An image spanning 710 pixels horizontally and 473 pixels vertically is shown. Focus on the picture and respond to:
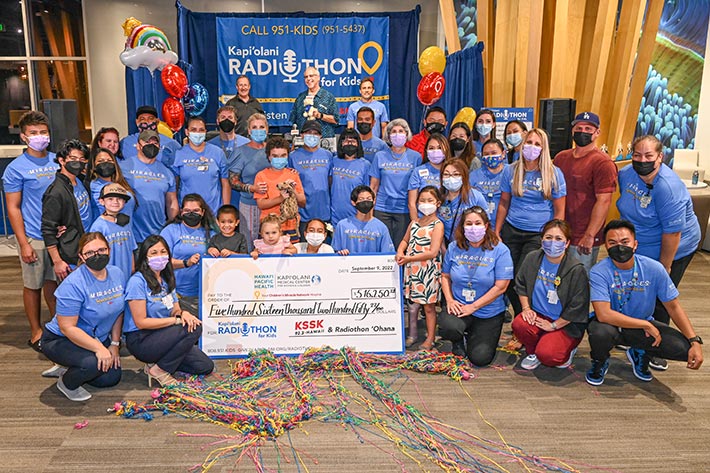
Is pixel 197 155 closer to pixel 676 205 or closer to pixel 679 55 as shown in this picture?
pixel 676 205

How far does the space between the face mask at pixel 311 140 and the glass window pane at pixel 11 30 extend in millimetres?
8358

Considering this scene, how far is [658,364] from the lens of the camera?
4.34m

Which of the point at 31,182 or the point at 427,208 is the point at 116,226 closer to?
the point at 31,182

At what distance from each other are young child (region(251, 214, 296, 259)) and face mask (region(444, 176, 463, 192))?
128 centimetres

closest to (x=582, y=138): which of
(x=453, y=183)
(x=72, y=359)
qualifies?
(x=453, y=183)

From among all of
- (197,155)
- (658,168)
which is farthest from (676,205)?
(197,155)

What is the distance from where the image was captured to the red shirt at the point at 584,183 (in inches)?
176

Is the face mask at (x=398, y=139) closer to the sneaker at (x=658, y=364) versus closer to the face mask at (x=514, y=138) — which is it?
the face mask at (x=514, y=138)

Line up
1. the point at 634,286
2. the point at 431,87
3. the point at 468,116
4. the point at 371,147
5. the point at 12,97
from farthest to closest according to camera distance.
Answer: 1. the point at 12,97
2. the point at 431,87
3. the point at 468,116
4. the point at 371,147
5. the point at 634,286

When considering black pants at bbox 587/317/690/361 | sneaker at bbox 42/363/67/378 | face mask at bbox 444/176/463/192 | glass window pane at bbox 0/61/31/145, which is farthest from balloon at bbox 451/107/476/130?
glass window pane at bbox 0/61/31/145

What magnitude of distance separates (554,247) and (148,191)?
308 centimetres

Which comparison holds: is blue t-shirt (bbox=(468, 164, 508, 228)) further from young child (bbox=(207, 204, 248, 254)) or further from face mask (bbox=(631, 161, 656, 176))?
young child (bbox=(207, 204, 248, 254))

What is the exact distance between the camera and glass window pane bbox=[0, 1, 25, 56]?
35.0 feet

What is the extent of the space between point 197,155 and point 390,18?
4.38m
